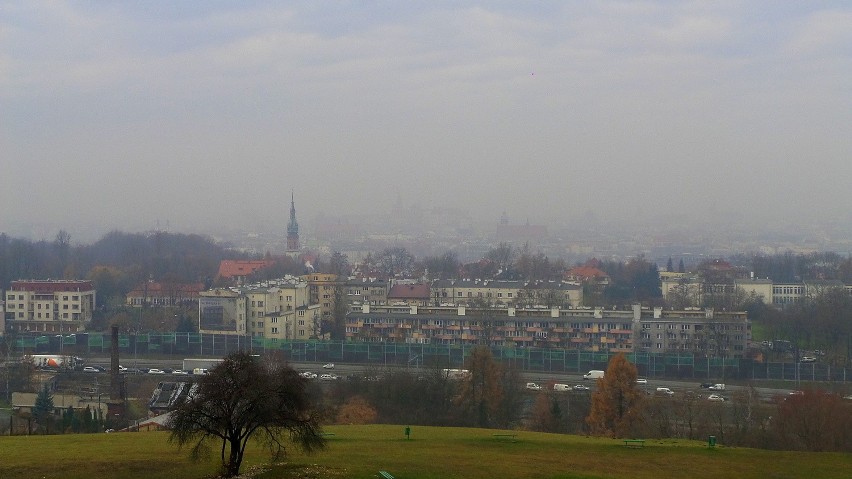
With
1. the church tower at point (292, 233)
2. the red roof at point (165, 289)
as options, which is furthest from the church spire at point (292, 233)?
the red roof at point (165, 289)

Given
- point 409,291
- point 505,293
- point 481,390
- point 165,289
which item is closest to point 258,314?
point 409,291

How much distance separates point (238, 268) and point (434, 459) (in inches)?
1582

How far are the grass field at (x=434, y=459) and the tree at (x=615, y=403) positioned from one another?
425 cm

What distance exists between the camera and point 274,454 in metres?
10.8

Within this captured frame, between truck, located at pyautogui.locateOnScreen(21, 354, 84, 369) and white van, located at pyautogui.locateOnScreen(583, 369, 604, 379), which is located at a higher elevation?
truck, located at pyautogui.locateOnScreen(21, 354, 84, 369)

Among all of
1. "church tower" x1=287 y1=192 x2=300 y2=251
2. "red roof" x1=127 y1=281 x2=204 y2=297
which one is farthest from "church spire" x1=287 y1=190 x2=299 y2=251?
"red roof" x1=127 y1=281 x2=204 y2=297

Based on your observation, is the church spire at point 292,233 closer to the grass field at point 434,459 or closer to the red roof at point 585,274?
the red roof at point 585,274

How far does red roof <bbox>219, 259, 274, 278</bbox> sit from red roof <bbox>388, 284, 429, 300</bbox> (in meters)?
11.9

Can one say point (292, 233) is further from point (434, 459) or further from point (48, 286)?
point (434, 459)

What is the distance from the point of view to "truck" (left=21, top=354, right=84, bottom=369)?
27109 millimetres

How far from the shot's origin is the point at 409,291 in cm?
3919

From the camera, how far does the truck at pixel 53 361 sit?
27.1 metres

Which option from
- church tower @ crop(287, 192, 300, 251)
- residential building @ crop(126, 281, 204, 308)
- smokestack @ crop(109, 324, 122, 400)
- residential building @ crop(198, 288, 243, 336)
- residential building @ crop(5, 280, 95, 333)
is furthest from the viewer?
church tower @ crop(287, 192, 300, 251)

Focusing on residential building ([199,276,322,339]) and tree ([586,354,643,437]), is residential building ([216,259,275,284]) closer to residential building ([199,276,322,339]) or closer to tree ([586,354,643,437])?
residential building ([199,276,322,339])
